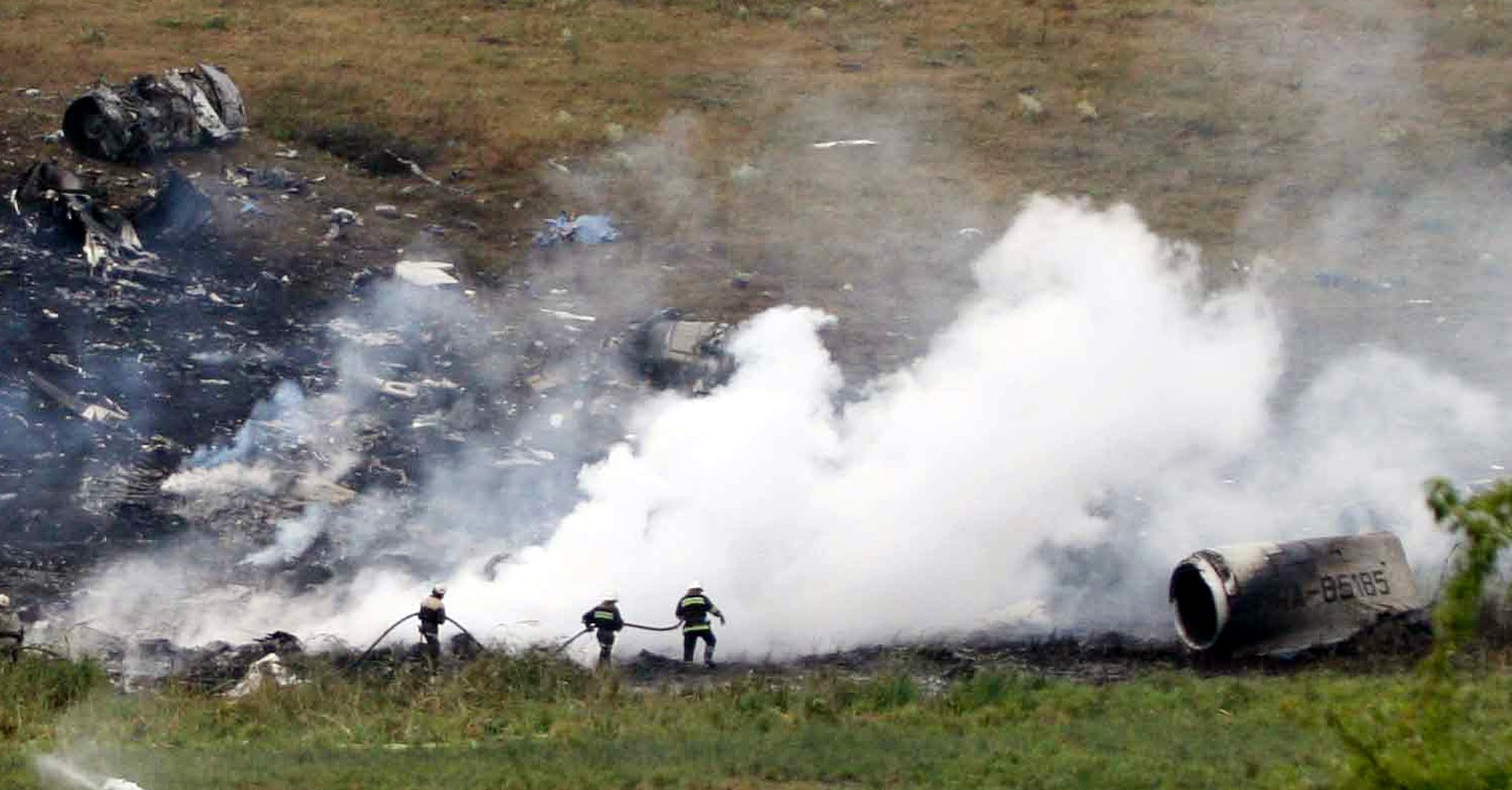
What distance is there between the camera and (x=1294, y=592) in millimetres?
20719

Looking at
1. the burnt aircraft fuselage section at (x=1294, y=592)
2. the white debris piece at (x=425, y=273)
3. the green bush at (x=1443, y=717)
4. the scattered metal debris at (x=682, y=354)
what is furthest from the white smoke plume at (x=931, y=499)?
the green bush at (x=1443, y=717)

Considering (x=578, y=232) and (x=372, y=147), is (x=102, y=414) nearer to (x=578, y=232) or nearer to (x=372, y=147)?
(x=578, y=232)

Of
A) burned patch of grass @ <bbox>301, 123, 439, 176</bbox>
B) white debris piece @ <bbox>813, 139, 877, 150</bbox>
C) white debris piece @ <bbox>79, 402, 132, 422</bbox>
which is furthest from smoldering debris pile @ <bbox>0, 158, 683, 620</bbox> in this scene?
white debris piece @ <bbox>813, 139, 877, 150</bbox>

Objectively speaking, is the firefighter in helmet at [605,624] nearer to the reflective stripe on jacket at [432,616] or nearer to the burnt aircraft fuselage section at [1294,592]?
the reflective stripe on jacket at [432,616]

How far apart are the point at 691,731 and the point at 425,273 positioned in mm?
16310

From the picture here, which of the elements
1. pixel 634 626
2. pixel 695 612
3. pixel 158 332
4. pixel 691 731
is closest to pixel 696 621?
pixel 695 612

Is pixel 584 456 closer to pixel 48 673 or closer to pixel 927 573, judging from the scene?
pixel 927 573

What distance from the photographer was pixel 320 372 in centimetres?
2936

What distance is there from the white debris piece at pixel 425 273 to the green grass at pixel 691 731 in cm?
1325

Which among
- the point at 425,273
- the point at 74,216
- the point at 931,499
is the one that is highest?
the point at 74,216

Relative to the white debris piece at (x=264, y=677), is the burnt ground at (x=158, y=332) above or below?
above

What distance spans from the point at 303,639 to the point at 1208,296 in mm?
17620

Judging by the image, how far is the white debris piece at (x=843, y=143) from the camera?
128ft

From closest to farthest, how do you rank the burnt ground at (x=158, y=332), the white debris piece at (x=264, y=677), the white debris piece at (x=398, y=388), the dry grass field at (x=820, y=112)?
the white debris piece at (x=264, y=677) → the burnt ground at (x=158, y=332) → the white debris piece at (x=398, y=388) → the dry grass field at (x=820, y=112)
